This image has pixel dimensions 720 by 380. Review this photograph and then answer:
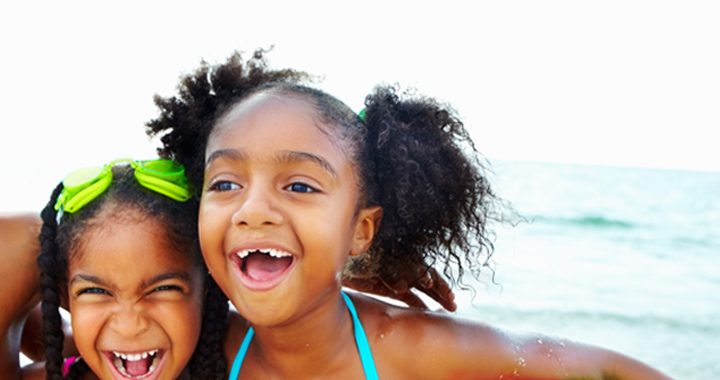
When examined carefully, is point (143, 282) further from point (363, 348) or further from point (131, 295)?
point (363, 348)

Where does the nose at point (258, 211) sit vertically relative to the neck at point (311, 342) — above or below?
above

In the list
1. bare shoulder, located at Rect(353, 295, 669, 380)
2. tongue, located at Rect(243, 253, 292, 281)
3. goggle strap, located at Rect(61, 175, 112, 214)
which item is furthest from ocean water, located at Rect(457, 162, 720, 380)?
goggle strap, located at Rect(61, 175, 112, 214)

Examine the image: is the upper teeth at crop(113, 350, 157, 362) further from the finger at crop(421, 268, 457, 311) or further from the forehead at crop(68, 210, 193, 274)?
the finger at crop(421, 268, 457, 311)

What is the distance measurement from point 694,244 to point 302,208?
13493 millimetres

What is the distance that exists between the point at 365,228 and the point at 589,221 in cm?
1421

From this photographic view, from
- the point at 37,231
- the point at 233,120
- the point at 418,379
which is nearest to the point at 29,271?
the point at 37,231

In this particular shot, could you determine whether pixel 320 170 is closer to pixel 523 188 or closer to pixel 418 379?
pixel 418 379

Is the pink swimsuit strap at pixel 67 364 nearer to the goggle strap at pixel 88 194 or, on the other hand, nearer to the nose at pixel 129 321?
the nose at pixel 129 321

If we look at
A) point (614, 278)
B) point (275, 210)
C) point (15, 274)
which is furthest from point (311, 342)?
point (614, 278)

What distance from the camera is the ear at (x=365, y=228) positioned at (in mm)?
2656

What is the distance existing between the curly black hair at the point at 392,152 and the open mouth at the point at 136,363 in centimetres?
58

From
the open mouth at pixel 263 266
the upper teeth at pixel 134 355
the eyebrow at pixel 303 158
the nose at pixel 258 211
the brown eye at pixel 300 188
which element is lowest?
the upper teeth at pixel 134 355

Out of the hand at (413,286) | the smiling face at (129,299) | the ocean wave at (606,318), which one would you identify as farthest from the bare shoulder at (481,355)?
the ocean wave at (606,318)

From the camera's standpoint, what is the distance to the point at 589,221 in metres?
16.2
